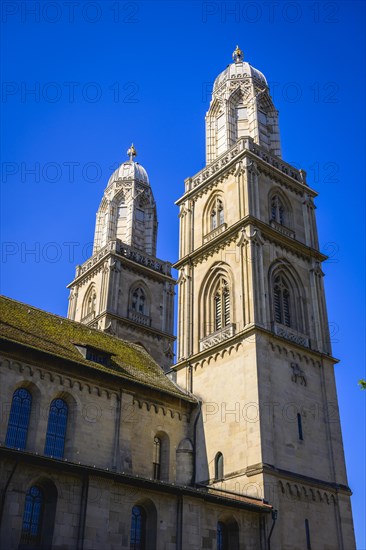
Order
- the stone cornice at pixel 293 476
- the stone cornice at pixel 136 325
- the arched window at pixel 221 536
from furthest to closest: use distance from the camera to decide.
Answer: the stone cornice at pixel 136 325, the stone cornice at pixel 293 476, the arched window at pixel 221 536

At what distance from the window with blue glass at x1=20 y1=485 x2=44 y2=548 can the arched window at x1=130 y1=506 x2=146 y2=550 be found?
4002 mm

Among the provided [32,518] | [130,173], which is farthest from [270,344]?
[130,173]

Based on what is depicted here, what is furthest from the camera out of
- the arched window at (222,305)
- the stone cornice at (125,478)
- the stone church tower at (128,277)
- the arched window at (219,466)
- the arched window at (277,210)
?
the stone church tower at (128,277)

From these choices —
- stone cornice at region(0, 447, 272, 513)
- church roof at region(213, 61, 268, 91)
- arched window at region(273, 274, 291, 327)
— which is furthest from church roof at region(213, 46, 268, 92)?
stone cornice at region(0, 447, 272, 513)

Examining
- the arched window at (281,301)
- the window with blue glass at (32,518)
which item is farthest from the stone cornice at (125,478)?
the arched window at (281,301)

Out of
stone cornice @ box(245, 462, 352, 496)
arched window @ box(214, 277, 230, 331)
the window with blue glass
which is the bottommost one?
the window with blue glass

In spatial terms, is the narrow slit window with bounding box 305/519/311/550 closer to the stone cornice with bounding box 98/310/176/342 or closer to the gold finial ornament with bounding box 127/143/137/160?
the stone cornice with bounding box 98/310/176/342

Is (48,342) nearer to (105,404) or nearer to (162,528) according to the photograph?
(105,404)

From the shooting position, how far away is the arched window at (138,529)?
25.3 meters

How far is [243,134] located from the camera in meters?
44.9

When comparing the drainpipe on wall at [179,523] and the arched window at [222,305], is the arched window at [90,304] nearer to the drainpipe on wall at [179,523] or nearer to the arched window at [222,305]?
the arched window at [222,305]

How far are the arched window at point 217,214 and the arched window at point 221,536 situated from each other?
62.1 feet

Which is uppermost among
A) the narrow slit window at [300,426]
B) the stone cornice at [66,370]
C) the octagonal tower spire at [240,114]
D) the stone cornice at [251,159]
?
the octagonal tower spire at [240,114]

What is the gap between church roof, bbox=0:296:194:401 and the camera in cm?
3038
